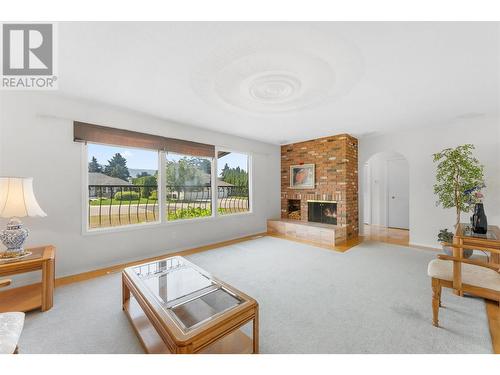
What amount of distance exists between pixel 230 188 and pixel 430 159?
4030 millimetres

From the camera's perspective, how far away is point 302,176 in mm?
5195

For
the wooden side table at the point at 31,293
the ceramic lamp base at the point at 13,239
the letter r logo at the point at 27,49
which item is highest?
the letter r logo at the point at 27,49

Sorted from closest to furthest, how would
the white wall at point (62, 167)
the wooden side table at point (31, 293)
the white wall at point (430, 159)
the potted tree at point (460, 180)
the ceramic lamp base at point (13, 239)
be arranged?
the wooden side table at point (31, 293), the ceramic lamp base at point (13, 239), the white wall at point (62, 167), the potted tree at point (460, 180), the white wall at point (430, 159)

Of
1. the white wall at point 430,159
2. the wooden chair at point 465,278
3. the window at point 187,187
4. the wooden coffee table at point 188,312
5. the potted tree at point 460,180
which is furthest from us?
the window at point 187,187

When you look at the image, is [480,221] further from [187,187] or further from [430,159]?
[187,187]

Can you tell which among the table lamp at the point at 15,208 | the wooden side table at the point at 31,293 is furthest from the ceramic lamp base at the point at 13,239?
the wooden side table at the point at 31,293

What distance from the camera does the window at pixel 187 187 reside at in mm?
3736

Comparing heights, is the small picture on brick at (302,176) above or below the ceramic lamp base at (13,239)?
above

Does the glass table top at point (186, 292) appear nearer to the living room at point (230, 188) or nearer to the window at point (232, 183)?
the living room at point (230, 188)

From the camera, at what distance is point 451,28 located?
1.45m

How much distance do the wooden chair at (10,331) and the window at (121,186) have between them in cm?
194

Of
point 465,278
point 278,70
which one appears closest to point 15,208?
point 278,70

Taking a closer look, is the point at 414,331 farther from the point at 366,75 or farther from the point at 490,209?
the point at 490,209

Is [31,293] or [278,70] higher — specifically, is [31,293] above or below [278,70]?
below
